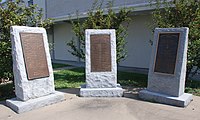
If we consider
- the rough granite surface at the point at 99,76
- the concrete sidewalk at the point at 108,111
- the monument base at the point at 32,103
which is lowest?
the concrete sidewalk at the point at 108,111

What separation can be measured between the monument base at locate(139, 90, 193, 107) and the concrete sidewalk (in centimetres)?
15

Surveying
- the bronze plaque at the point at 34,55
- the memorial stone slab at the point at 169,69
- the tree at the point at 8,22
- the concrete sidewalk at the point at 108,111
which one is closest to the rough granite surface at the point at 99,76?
the concrete sidewalk at the point at 108,111

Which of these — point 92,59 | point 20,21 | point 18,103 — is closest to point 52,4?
point 20,21

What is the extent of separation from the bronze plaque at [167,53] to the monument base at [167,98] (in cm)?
69

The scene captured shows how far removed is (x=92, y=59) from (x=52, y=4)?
12316 millimetres

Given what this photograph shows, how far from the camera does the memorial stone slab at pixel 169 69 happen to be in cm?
485

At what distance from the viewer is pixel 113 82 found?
224 inches

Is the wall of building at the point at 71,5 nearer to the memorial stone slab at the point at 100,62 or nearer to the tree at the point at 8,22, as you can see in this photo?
the memorial stone slab at the point at 100,62

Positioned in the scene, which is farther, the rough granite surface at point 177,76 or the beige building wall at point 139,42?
the beige building wall at point 139,42

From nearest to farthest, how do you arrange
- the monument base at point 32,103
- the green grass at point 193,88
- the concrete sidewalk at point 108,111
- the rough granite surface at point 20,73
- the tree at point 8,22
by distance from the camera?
the concrete sidewalk at point 108,111
the monument base at point 32,103
the rough granite surface at point 20,73
the tree at point 8,22
the green grass at point 193,88

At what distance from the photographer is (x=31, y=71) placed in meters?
4.81

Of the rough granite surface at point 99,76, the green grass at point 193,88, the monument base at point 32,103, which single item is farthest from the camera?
the green grass at point 193,88

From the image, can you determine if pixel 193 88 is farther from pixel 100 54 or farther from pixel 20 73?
pixel 20 73

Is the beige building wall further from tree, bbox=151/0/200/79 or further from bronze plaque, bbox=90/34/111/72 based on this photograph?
bronze plaque, bbox=90/34/111/72
